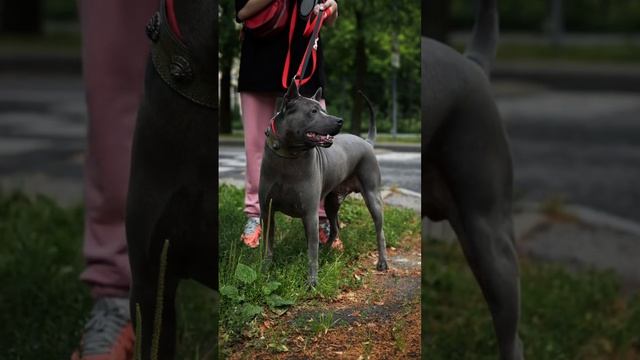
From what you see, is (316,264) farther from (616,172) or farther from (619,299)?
(616,172)

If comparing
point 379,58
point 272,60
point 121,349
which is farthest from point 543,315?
point 272,60

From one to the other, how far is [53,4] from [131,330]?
9.24 metres

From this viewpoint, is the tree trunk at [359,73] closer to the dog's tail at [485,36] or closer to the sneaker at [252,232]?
the sneaker at [252,232]

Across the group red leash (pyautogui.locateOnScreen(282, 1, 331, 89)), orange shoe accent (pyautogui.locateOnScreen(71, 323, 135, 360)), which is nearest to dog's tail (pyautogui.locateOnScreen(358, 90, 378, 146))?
red leash (pyautogui.locateOnScreen(282, 1, 331, 89))

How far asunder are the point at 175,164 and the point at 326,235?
1.10 feet

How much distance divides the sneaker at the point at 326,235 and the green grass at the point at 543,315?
1.46 meters

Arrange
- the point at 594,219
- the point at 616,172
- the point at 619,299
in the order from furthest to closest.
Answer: the point at 616,172 → the point at 594,219 → the point at 619,299

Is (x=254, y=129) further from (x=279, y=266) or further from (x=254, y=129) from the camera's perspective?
(x=279, y=266)

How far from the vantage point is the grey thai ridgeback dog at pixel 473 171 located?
2.10m

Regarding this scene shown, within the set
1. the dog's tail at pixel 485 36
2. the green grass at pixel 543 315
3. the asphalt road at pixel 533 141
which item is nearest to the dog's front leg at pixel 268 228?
the dog's tail at pixel 485 36

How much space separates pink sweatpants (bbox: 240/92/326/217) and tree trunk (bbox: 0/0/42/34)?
9688mm

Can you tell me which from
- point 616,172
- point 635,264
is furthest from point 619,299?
point 616,172

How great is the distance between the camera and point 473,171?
214cm

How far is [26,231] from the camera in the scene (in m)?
4.64
